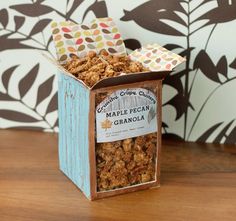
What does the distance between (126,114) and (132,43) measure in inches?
11.0

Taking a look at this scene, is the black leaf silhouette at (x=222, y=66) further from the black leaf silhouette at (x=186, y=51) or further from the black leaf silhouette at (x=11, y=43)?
the black leaf silhouette at (x=11, y=43)

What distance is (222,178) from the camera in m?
1.09

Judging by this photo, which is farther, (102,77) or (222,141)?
(222,141)

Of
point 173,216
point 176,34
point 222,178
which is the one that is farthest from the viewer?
point 176,34

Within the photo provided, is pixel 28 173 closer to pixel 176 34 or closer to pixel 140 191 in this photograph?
pixel 140 191

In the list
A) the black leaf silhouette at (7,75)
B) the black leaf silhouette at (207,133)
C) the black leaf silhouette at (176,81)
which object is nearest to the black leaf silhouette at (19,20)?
the black leaf silhouette at (7,75)

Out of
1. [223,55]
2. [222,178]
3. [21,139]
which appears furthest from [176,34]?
[21,139]

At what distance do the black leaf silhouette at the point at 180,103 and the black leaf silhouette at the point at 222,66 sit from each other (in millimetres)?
97

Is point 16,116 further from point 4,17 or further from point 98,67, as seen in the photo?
point 98,67

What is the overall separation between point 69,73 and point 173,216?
0.32m

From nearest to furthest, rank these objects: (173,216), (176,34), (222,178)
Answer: (173,216) < (222,178) < (176,34)

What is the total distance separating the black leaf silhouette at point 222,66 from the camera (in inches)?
47.1

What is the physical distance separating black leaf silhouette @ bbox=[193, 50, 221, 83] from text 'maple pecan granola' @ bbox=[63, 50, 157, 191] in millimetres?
201

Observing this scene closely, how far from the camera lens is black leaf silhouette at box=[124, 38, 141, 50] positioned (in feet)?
4.00
